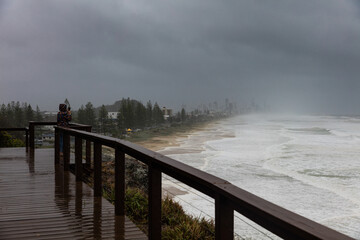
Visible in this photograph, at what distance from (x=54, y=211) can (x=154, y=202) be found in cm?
203

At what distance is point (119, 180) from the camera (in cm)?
409

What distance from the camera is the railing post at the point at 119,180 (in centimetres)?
401

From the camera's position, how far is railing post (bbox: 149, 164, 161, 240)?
297 centimetres

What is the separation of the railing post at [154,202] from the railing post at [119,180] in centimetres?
105

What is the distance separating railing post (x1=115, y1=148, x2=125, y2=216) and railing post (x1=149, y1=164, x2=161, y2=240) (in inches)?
41.2

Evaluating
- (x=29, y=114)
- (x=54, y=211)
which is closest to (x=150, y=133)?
(x=29, y=114)

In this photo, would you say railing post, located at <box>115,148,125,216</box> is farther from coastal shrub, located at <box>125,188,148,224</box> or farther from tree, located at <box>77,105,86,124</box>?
tree, located at <box>77,105,86,124</box>

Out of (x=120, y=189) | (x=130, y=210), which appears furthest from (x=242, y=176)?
(x=120, y=189)

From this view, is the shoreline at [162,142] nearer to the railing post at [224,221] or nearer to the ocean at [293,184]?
the ocean at [293,184]

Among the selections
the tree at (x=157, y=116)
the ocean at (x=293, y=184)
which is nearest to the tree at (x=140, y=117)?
the tree at (x=157, y=116)

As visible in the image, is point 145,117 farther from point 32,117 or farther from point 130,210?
point 130,210

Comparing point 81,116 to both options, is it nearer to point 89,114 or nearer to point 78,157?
point 89,114

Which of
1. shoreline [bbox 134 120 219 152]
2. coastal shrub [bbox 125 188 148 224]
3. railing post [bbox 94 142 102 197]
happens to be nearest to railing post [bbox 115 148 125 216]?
railing post [bbox 94 142 102 197]

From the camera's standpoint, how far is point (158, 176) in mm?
2953
